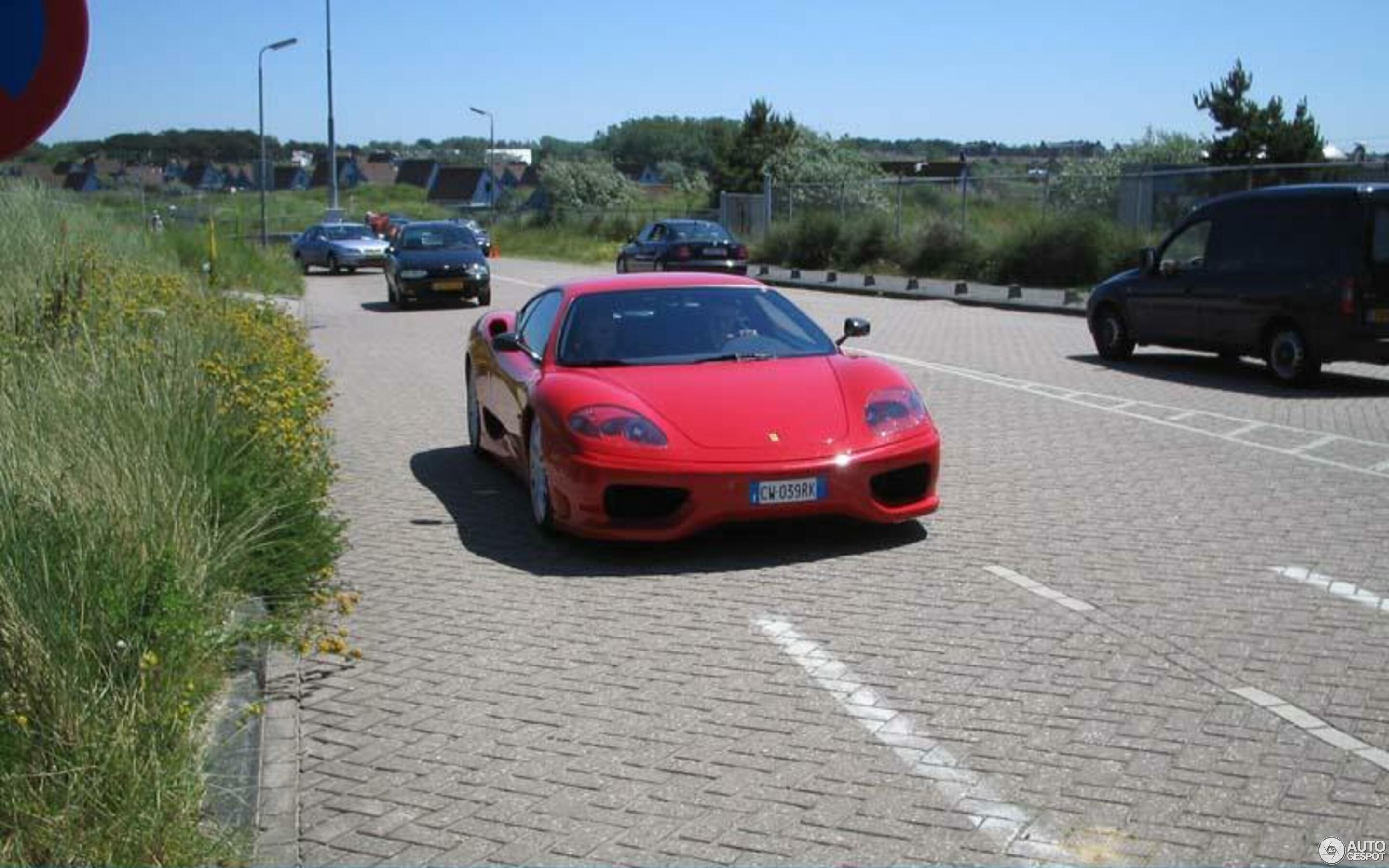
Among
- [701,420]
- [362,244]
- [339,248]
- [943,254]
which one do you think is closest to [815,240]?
[943,254]

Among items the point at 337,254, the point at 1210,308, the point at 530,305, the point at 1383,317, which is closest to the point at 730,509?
the point at 530,305

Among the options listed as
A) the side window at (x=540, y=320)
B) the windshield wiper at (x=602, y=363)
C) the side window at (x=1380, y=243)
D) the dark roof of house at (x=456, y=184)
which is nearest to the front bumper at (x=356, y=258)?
the side window at (x=1380, y=243)

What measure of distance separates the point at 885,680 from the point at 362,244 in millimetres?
39352

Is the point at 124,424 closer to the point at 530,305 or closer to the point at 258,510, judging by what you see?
the point at 258,510

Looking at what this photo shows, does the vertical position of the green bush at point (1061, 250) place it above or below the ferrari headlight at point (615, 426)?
above

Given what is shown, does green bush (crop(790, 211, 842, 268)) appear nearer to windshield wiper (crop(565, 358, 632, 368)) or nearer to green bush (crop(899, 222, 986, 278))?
green bush (crop(899, 222, 986, 278))

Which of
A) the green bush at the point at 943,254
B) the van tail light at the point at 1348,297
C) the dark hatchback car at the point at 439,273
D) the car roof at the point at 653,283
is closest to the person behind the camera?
the car roof at the point at 653,283

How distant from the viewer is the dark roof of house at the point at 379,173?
15043 cm

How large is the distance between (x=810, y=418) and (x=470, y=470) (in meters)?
3.63

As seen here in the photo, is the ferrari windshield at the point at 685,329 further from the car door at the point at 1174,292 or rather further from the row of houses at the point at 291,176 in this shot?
the row of houses at the point at 291,176

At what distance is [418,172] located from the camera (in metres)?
136

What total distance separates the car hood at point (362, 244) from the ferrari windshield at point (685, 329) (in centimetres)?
3483

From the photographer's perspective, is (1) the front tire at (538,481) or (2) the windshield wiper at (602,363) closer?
(1) the front tire at (538,481)

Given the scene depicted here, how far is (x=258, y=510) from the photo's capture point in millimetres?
6500
